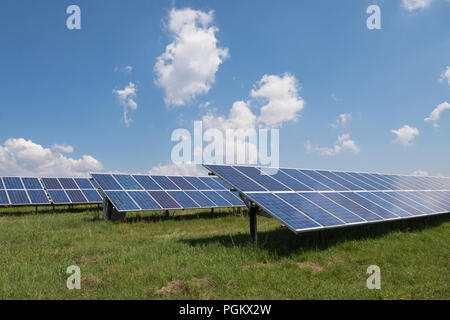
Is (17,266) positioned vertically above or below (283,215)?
below

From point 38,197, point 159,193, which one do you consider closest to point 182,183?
point 159,193

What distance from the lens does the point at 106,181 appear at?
20.9 m

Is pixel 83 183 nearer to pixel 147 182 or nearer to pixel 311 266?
pixel 147 182

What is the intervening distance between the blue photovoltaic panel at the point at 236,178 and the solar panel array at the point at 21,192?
1945 centimetres

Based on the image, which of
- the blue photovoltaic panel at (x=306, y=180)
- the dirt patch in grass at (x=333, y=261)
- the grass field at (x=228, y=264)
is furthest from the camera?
the blue photovoltaic panel at (x=306, y=180)

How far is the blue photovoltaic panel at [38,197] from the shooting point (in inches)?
978

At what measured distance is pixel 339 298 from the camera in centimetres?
656

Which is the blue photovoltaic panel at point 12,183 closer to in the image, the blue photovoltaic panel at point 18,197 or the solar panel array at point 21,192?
the solar panel array at point 21,192

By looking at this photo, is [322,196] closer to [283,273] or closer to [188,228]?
[283,273]

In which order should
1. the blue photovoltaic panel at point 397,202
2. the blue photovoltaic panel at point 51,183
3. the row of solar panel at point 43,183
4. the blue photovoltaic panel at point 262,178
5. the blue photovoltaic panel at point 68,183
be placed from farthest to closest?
the blue photovoltaic panel at point 68,183
the blue photovoltaic panel at point 51,183
the row of solar panel at point 43,183
the blue photovoltaic panel at point 397,202
the blue photovoltaic panel at point 262,178

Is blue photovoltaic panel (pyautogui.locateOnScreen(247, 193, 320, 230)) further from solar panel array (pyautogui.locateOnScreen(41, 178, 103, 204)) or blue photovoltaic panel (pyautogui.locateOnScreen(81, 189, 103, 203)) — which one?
A: blue photovoltaic panel (pyautogui.locateOnScreen(81, 189, 103, 203))

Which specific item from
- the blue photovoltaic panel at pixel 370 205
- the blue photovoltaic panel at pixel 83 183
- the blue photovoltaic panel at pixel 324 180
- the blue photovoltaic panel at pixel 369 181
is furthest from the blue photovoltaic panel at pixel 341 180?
the blue photovoltaic panel at pixel 83 183
